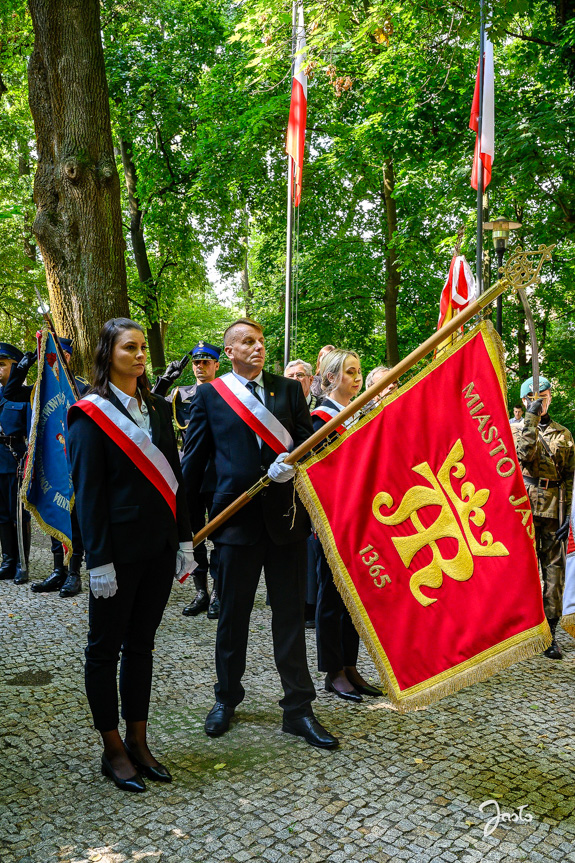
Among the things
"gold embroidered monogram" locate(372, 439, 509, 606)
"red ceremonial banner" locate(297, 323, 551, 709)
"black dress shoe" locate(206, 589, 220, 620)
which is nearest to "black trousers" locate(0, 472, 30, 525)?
"black dress shoe" locate(206, 589, 220, 620)

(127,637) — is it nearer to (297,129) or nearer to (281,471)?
(281,471)

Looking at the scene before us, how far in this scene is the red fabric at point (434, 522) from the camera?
3.19 metres

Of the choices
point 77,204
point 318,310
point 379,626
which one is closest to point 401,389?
point 379,626

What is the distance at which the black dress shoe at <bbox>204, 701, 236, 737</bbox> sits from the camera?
398 cm

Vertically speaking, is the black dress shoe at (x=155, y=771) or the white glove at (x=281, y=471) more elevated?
the white glove at (x=281, y=471)

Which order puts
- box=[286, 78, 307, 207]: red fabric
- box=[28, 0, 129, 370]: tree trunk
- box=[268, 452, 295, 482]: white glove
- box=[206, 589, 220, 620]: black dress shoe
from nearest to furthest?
box=[268, 452, 295, 482]: white glove
box=[206, 589, 220, 620]: black dress shoe
box=[28, 0, 129, 370]: tree trunk
box=[286, 78, 307, 207]: red fabric

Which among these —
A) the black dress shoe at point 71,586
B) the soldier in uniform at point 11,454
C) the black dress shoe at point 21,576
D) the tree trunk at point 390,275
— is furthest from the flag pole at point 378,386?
the tree trunk at point 390,275

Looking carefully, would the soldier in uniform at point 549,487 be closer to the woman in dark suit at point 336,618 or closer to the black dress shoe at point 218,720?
the woman in dark suit at point 336,618

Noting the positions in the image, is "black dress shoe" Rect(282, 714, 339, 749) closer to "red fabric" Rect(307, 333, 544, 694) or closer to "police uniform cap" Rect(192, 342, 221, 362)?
"red fabric" Rect(307, 333, 544, 694)

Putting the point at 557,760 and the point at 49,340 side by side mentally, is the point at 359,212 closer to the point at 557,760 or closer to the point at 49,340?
the point at 49,340

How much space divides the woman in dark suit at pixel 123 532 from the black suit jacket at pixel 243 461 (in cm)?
38

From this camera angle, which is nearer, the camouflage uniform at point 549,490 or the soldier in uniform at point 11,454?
the camouflage uniform at point 549,490

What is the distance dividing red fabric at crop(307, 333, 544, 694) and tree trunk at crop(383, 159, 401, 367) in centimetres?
1353

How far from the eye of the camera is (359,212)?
1873 cm
